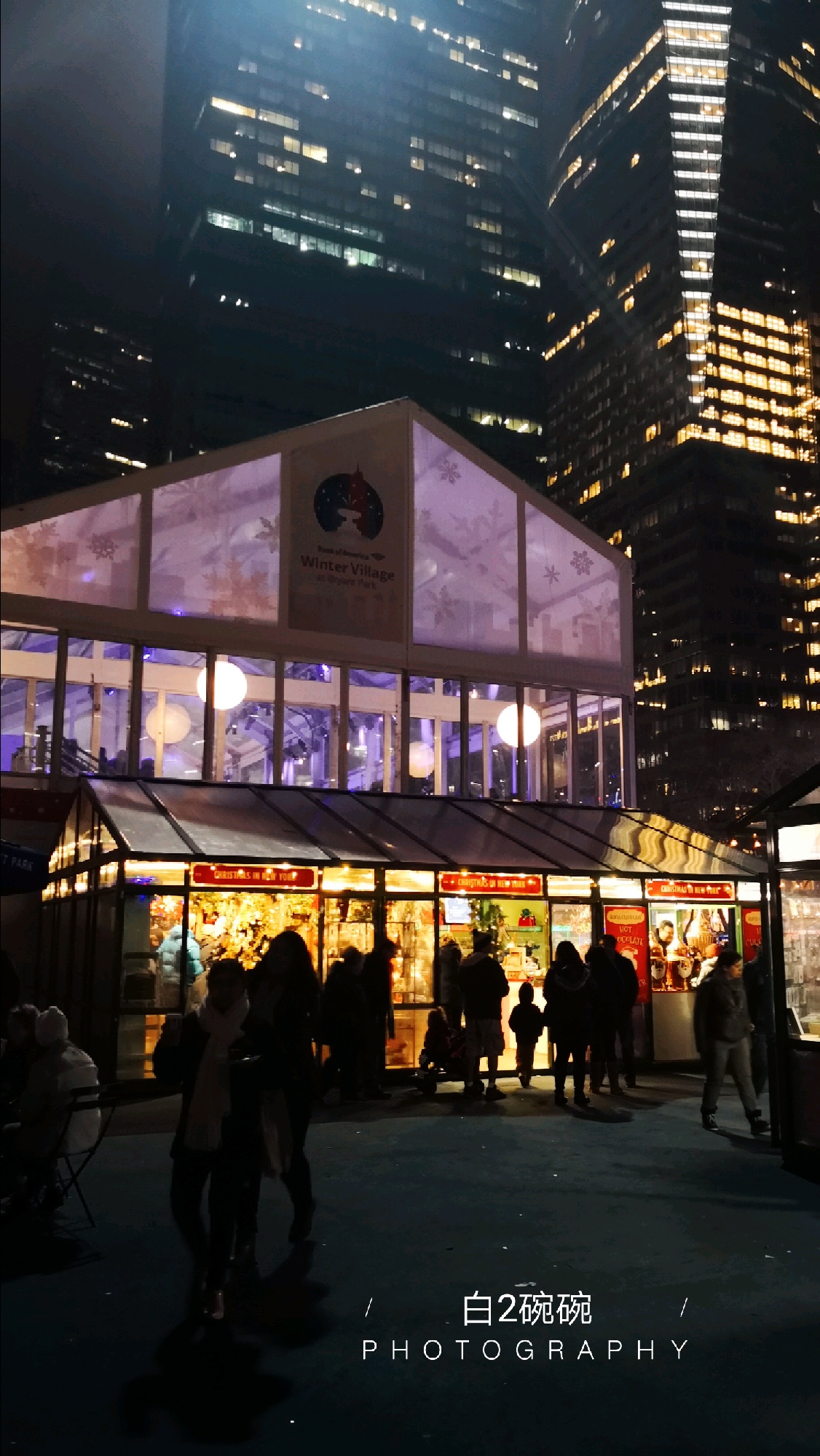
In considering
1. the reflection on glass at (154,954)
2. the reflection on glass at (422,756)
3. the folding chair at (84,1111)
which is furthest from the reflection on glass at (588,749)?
the folding chair at (84,1111)

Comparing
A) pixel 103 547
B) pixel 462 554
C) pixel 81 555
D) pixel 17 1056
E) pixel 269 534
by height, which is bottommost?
pixel 17 1056

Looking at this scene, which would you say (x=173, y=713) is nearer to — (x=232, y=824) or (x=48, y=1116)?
(x=232, y=824)

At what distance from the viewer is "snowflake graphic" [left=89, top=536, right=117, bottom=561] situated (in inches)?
573

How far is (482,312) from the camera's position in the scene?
4872 inches

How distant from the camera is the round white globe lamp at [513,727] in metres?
17.2

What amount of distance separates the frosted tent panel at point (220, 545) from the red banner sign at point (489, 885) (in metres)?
5.10

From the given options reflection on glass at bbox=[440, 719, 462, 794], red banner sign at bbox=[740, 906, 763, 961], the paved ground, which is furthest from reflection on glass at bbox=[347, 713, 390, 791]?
the paved ground

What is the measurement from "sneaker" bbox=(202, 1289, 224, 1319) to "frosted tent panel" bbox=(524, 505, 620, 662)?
45.4 ft

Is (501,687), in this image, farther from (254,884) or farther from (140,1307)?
(140,1307)

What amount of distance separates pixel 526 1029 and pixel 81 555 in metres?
8.61

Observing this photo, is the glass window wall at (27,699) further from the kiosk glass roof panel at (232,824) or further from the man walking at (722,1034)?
the man walking at (722,1034)

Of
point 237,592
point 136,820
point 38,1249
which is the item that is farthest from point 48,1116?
point 237,592

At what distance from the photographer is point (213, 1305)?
4492mm

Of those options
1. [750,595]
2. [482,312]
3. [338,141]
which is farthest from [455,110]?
[750,595]
